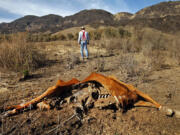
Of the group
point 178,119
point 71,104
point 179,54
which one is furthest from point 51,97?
point 179,54

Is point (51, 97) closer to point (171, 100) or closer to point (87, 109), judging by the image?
point (87, 109)

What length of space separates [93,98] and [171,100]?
1.65m

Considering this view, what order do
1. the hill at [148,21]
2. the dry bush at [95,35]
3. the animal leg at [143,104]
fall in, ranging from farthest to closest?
1. the dry bush at [95,35]
2. the hill at [148,21]
3. the animal leg at [143,104]

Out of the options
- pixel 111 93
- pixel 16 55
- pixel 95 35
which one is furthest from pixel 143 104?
pixel 95 35

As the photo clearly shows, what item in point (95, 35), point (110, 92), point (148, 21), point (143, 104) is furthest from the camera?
point (148, 21)

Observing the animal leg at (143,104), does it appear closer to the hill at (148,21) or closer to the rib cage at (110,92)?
the rib cage at (110,92)

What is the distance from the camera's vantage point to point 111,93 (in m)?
1.61

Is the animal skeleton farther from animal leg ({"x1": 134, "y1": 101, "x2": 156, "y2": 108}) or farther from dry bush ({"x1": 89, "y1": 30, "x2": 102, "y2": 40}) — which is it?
dry bush ({"x1": 89, "y1": 30, "x2": 102, "y2": 40})

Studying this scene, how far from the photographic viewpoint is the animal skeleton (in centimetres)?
161

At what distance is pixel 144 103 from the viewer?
5.91 feet

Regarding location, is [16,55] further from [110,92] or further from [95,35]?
[95,35]

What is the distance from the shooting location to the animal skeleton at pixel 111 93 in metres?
1.61

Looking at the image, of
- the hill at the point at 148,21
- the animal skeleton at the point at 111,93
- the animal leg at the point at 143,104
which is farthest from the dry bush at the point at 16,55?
the animal leg at the point at 143,104

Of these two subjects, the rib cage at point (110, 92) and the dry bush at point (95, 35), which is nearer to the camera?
the rib cage at point (110, 92)
